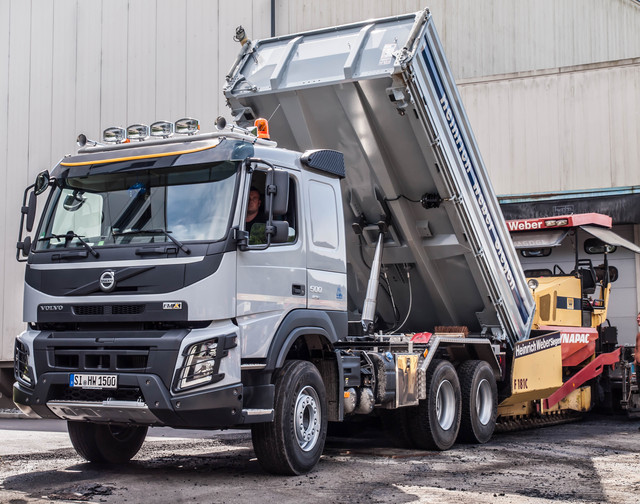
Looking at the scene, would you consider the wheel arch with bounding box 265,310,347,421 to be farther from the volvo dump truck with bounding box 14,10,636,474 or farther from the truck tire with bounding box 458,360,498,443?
the truck tire with bounding box 458,360,498,443

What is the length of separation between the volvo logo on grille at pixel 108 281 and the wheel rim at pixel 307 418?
5.95 ft

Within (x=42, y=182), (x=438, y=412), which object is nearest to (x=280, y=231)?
(x=42, y=182)

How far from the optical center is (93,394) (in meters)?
7.07

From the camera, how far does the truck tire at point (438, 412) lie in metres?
9.55

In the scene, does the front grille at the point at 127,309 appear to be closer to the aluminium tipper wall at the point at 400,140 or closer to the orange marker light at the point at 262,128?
the orange marker light at the point at 262,128

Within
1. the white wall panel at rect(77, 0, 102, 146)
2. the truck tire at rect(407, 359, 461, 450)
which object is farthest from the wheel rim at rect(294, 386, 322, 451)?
the white wall panel at rect(77, 0, 102, 146)

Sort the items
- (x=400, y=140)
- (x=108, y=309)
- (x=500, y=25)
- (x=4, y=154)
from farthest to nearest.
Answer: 1. (x=4, y=154)
2. (x=500, y=25)
3. (x=400, y=140)
4. (x=108, y=309)

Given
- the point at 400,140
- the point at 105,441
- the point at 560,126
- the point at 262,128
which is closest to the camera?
the point at 262,128

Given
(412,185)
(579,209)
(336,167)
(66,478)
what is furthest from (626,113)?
(66,478)

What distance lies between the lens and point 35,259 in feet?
24.6

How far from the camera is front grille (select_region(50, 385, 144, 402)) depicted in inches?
273

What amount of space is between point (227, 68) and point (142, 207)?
498 inches

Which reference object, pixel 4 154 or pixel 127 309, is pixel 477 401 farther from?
pixel 4 154

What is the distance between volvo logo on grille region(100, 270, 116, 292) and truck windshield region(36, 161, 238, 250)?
0.28 meters
